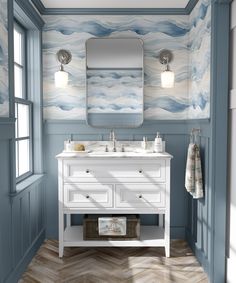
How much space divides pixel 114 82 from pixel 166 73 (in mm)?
558

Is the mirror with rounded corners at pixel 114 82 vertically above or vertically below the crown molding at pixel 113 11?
→ below

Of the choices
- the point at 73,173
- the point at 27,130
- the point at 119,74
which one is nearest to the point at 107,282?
the point at 73,173

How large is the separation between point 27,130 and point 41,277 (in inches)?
57.2

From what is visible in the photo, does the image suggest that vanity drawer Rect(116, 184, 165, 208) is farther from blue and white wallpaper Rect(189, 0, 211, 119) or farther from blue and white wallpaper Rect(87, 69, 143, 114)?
blue and white wallpaper Rect(87, 69, 143, 114)

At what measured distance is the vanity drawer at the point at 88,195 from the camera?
10.7ft

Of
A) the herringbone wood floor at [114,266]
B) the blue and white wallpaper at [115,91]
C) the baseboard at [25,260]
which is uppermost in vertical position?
the blue and white wallpaper at [115,91]

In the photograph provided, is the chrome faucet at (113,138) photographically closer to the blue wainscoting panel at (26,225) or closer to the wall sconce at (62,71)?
the wall sconce at (62,71)

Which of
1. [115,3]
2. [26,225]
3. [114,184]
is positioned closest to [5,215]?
[26,225]

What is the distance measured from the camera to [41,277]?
293cm

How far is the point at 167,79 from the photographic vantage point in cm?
366

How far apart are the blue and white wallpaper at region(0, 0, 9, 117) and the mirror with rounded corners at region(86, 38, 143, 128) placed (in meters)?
1.30

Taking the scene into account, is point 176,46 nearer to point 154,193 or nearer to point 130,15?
point 130,15

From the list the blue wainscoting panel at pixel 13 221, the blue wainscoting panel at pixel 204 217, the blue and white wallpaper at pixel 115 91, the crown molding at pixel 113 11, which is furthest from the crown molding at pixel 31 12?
the blue wainscoting panel at pixel 204 217

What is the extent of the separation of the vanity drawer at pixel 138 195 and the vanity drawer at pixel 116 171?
68 millimetres
